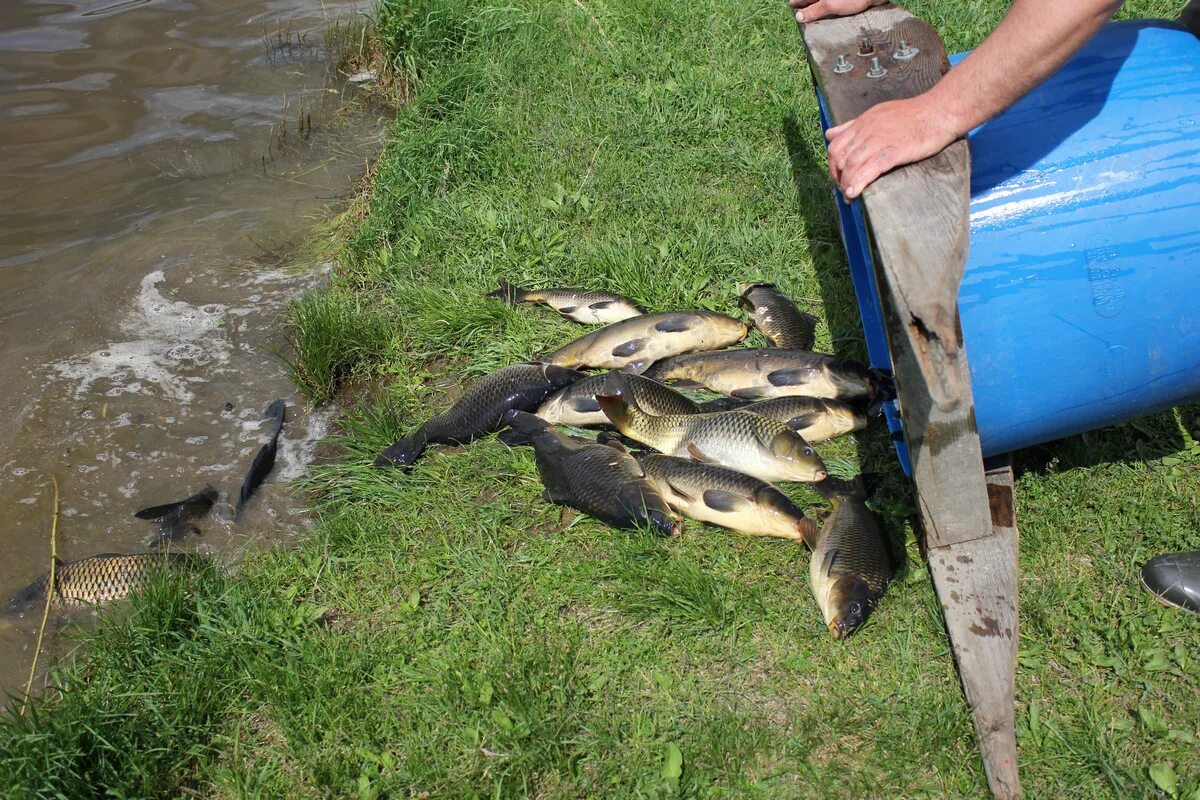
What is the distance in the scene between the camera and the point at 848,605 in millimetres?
3559

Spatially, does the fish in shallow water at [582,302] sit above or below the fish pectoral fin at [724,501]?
above

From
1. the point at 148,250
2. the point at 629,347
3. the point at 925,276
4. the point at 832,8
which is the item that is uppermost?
the point at 832,8

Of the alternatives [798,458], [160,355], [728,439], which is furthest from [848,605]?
[160,355]

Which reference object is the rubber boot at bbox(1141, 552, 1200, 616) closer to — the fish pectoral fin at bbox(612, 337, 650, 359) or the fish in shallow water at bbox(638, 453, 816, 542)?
the fish in shallow water at bbox(638, 453, 816, 542)

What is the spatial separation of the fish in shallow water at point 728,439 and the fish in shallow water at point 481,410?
0.45 m

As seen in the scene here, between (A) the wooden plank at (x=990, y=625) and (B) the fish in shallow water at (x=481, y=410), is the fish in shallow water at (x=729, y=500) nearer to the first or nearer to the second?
(A) the wooden plank at (x=990, y=625)

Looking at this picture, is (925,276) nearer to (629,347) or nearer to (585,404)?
(585,404)

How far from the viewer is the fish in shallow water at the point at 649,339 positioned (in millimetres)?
4914

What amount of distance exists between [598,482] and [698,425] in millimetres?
541

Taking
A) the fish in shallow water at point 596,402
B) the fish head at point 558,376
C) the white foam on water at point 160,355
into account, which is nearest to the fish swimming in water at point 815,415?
the fish in shallow water at point 596,402

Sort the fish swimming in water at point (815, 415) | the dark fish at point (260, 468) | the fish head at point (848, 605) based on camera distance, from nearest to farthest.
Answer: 1. the fish head at point (848, 605)
2. the fish swimming in water at point (815, 415)
3. the dark fish at point (260, 468)

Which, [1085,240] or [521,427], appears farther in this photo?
[521,427]

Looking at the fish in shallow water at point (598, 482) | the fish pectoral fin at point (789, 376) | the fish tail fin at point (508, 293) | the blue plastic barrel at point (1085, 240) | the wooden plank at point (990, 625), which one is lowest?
the wooden plank at point (990, 625)

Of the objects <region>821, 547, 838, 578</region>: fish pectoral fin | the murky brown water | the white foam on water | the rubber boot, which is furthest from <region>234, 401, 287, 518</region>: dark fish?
the rubber boot
